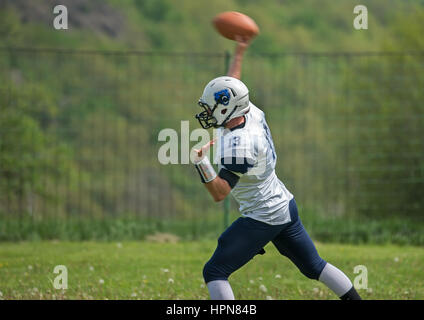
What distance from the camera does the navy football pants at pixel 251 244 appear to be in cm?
447

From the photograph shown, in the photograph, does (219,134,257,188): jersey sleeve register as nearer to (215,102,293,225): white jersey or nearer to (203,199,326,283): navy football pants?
(215,102,293,225): white jersey

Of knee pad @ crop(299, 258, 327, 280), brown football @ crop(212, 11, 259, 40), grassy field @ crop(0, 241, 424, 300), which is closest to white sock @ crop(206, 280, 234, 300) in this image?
knee pad @ crop(299, 258, 327, 280)

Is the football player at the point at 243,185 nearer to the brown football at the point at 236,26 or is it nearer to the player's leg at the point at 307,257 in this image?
the player's leg at the point at 307,257

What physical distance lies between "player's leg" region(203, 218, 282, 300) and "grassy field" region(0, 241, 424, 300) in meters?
1.50

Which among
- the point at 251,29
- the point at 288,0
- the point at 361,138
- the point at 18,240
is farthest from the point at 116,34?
the point at 251,29

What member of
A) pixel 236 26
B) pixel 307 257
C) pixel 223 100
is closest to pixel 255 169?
pixel 223 100

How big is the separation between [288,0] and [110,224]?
91.6ft

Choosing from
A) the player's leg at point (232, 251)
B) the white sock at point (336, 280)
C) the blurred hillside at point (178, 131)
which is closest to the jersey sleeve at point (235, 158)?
the player's leg at point (232, 251)

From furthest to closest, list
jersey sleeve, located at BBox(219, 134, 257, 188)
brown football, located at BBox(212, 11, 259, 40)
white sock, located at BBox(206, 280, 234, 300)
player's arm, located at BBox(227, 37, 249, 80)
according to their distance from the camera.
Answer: brown football, located at BBox(212, 11, 259, 40) → player's arm, located at BBox(227, 37, 249, 80) → white sock, located at BBox(206, 280, 234, 300) → jersey sleeve, located at BBox(219, 134, 257, 188)

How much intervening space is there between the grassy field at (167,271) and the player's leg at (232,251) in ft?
4.93

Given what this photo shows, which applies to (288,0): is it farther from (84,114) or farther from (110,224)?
(110,224)

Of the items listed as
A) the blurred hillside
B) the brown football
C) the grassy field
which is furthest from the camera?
the blurred hillside

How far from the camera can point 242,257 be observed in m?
4.50

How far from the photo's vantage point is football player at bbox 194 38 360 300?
4305 millimetres
